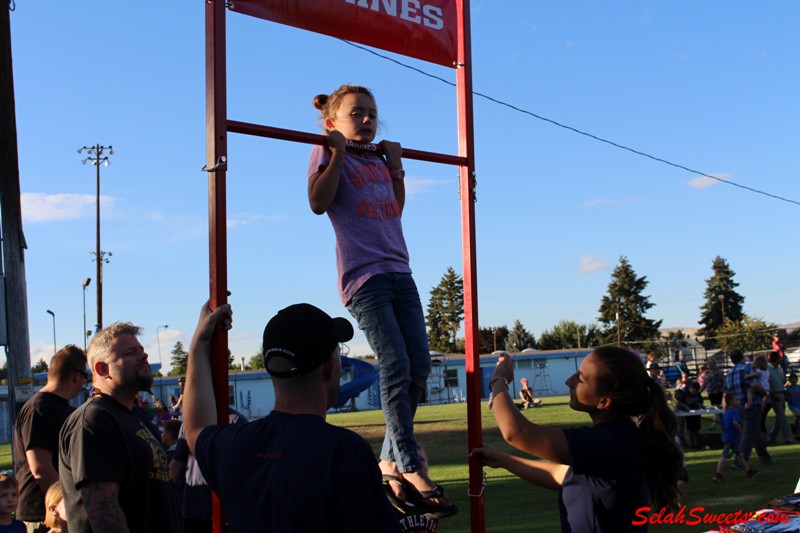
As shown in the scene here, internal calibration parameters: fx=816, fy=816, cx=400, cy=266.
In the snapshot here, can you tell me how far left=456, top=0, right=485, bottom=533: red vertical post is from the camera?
139 inches

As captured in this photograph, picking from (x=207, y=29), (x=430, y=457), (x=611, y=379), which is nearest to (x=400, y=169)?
(x=207, y=29)

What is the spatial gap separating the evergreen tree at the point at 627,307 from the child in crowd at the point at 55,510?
8415 centimetres

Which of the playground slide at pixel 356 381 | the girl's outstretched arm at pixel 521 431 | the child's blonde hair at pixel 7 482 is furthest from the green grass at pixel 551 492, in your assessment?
the playground slide at pixel 356 381

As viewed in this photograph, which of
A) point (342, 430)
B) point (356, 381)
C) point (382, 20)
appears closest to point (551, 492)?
point (382, 20)

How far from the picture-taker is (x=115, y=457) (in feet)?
11.7

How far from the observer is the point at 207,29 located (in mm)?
3133

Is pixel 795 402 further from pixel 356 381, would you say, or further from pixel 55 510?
pixel 356 381

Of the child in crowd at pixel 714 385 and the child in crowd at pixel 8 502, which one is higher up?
the child in crowd at pixel 8 502

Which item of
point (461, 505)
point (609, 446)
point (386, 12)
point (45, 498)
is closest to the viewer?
point (609, 446)

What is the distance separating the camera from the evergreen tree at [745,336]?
162 ft

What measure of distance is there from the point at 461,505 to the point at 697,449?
7812 mm

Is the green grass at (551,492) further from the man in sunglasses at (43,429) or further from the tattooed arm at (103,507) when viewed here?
the tattooed arm at (103,507)

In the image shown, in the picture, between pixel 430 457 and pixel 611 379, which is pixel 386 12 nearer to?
pixel 611 379

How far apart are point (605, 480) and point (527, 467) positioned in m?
0.57
